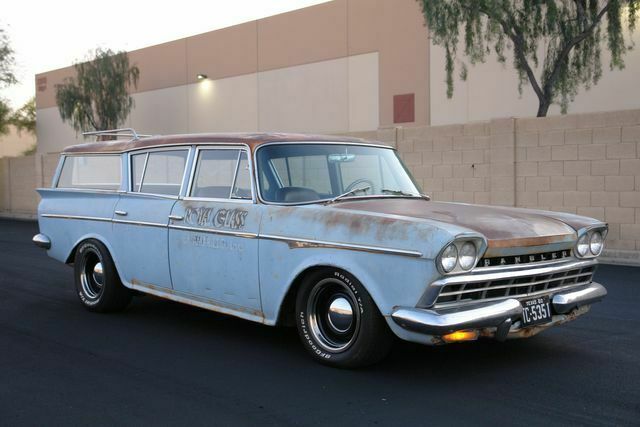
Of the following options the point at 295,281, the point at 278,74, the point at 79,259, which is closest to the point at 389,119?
the point at 278,74

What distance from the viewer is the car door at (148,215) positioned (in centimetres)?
579

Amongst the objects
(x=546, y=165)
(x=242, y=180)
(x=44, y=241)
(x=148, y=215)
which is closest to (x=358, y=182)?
(x=242, y=180)

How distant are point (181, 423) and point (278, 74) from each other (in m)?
26.1

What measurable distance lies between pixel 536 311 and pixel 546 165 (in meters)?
8.50

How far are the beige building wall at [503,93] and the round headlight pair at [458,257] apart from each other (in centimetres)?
1659

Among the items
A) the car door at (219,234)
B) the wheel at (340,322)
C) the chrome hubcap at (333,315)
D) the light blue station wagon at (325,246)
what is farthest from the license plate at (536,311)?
the car door at (219,234)

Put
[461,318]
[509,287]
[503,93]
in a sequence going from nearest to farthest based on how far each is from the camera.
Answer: [461,318]
[509,287]
[503,93]

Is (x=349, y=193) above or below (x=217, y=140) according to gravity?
below

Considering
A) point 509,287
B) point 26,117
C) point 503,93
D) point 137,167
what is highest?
point 26,117

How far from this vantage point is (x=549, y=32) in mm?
17969

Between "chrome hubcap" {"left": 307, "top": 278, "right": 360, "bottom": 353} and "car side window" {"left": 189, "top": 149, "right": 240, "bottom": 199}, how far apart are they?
1.17 metres

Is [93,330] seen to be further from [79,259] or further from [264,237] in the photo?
[264,237]

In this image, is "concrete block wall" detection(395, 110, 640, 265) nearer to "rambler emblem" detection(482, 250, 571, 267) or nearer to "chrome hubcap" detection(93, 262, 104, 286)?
"rambler emblem" detection(482, 250, 571, 267)

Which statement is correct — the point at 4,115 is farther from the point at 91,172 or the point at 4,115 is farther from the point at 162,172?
the point at 162,172
